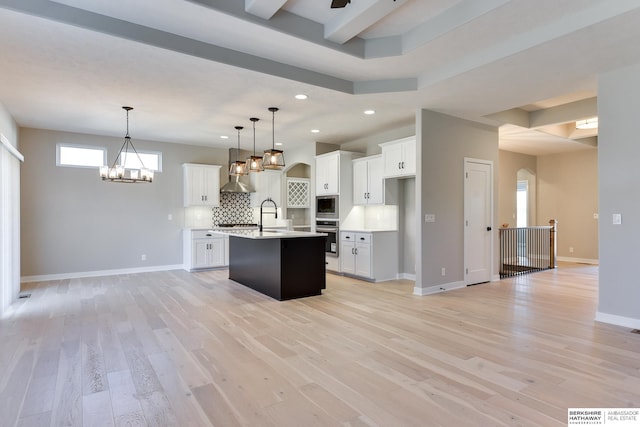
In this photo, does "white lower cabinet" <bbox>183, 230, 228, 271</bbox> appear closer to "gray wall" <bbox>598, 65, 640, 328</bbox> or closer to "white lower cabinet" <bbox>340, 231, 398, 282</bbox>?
"white lower cabinet" <bbox>340, 231, 398, 282</bbox>

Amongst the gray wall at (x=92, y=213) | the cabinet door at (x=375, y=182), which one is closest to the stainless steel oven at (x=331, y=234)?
the cabinet door at (x=375, y=182)

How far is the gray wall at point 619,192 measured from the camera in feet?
12.1

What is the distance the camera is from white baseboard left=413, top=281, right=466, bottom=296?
518cm

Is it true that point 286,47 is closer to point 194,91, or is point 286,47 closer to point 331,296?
point 194,91

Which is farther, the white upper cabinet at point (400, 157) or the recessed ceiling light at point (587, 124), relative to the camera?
the recessed ceiling light at point (587, 124)

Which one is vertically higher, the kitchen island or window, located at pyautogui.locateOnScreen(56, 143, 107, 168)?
window, located at pyautogui.locateOnScreen(56, 143, 107, 168)

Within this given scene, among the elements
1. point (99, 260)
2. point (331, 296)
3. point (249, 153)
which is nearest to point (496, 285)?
point (331, 296)

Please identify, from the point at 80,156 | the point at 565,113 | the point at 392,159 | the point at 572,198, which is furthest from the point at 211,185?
the point at 572,198

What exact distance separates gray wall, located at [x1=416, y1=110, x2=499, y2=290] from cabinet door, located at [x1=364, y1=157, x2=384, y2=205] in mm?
1224

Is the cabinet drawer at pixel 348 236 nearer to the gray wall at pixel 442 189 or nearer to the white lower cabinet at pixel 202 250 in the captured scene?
the gray wall at pixel 442 189

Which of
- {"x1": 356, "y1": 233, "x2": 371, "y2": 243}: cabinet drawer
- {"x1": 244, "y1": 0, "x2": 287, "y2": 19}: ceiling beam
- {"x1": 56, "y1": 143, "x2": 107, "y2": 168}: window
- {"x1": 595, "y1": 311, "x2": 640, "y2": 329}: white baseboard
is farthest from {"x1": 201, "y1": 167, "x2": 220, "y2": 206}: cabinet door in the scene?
{"x1": 595, "y1": 311, "x2": 640, "y2": 329}: white baseboard

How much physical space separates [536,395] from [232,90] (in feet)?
14.1

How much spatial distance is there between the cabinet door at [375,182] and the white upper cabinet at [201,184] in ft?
11.4

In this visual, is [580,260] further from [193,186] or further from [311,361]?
[193,186]
